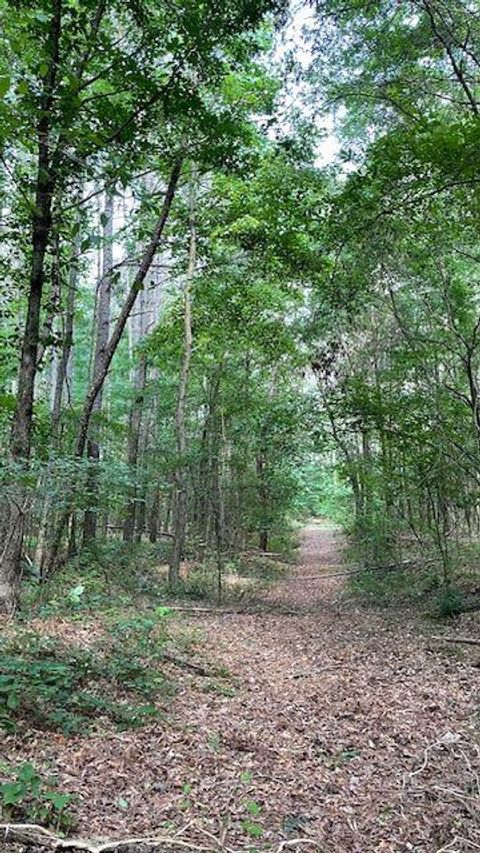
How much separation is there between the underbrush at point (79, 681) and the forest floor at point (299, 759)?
6.4 inches

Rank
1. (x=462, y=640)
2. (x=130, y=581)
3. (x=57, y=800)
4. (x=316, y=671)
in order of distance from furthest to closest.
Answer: (x=130, y=581) → (x=462, y=640) → (x=316, y=671) → (x=57, y=800)

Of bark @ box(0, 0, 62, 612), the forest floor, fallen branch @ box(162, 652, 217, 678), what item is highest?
bark @ box(0, 0, 62, 612)

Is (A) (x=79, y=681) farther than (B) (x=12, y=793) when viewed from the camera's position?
Yes

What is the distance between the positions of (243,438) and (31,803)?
12.4 metres

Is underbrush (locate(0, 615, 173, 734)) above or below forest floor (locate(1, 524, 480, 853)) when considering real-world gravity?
above

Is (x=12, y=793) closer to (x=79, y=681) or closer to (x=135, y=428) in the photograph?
(x=79, y=681)

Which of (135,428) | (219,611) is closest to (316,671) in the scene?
(219,611)

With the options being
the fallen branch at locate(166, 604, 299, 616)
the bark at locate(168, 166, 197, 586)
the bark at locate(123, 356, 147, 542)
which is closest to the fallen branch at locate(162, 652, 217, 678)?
the fallen branch at locate(166, 604, 299, 616)

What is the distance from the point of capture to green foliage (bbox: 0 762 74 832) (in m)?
2.64

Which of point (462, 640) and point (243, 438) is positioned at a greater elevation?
point (243, 438)

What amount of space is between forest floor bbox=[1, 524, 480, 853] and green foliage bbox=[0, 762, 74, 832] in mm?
124

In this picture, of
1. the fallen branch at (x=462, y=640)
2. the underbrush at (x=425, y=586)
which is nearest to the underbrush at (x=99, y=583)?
the fallen branch at (x=462, y=640)

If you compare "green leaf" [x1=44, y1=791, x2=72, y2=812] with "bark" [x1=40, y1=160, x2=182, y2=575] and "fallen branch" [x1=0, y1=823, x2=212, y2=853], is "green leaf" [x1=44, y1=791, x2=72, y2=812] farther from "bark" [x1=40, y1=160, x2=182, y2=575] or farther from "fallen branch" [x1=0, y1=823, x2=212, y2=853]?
"bark" [x1=40, y1=160, x2=182, y2=575]

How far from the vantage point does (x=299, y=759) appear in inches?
158
